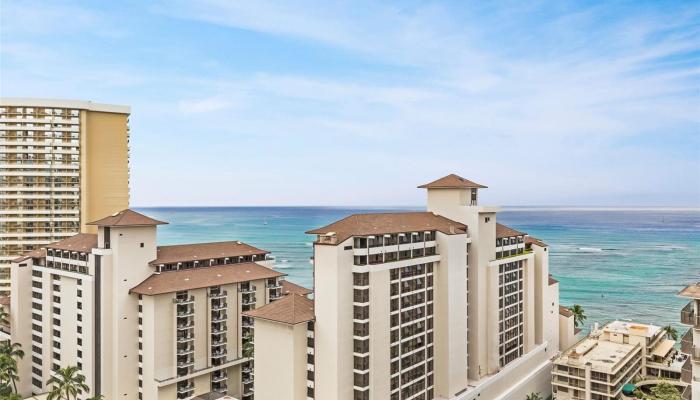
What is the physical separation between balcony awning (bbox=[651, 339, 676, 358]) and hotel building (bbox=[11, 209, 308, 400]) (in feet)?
146

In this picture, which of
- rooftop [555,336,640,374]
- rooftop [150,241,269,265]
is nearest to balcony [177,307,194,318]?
rooftop [150,241,269,265]

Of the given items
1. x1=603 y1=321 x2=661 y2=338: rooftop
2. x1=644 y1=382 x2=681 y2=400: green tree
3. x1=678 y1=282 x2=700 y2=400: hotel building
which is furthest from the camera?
x1=603 y1=321 x2=661 y2=338: rooftop

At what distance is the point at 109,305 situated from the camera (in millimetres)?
47375

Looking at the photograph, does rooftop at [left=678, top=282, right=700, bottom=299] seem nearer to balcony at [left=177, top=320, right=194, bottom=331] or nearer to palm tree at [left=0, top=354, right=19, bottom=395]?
balcony at [left=177, top=320, right=194, bottom=331]

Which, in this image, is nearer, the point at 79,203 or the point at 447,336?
the point at 447,336

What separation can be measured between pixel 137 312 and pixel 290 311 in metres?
18.9

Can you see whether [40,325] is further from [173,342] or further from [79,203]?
[79,203]

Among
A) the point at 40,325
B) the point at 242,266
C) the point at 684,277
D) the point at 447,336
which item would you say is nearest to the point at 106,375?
the point at 40,325

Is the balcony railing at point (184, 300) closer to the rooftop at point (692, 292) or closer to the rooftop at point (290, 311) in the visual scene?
the rooftop at point (290, 311)

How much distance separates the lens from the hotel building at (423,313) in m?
38.1

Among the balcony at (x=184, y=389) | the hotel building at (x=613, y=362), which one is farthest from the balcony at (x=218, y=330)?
the hotel building at (x=613, y=362)

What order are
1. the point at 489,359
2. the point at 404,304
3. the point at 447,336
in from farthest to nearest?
the point at 489,359, the point at 447,336, the point at 404,304

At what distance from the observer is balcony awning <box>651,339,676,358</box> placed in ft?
188

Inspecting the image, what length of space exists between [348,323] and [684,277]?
138 m
